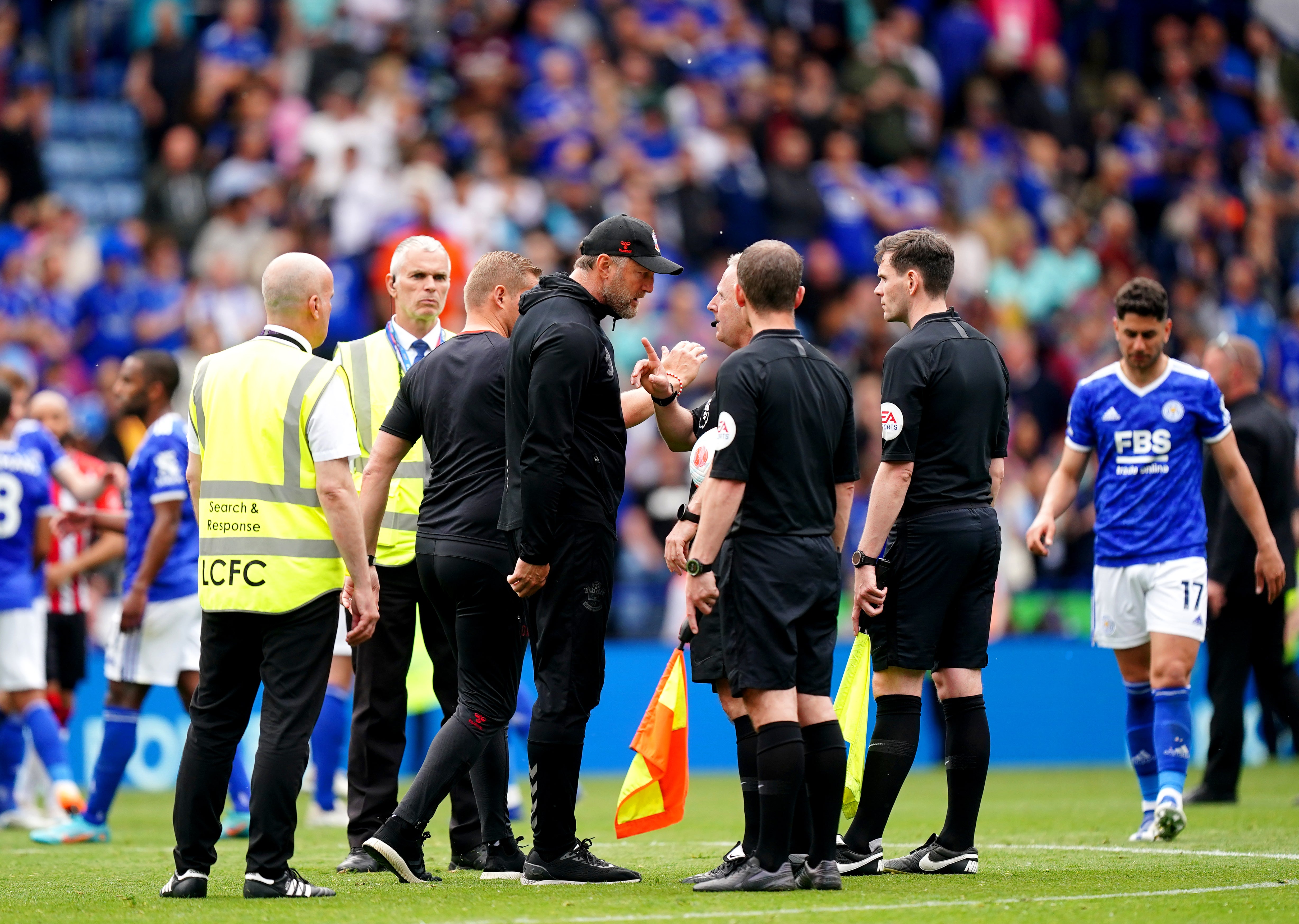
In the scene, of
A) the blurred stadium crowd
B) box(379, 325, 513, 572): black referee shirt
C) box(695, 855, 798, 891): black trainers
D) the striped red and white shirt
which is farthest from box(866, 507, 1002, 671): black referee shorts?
the blurred stadium crowd

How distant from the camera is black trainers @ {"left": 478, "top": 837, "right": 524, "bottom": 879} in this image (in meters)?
7.07

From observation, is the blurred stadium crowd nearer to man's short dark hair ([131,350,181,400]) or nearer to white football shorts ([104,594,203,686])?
man's short dark hair ([131,350,181,400])

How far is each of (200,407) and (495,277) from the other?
4.62ft

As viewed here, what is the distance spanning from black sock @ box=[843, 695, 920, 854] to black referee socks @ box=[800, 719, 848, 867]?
20.1 inches

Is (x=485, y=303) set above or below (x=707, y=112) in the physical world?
below

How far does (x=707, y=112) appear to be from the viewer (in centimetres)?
1995

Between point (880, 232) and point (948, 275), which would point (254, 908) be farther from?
point (880, 232)

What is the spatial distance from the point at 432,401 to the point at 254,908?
211cm

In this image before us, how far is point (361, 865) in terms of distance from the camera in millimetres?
7109

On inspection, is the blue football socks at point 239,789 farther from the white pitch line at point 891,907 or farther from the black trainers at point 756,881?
the white pitch line at point 891,907

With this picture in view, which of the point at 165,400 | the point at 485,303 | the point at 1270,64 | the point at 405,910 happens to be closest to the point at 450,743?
the point at 405,910

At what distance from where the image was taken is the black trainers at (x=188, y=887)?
20.9 ft

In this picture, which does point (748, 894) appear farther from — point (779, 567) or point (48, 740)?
point (48, 740)

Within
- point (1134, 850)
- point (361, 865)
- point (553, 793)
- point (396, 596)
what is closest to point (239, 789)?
point (396, 596)
